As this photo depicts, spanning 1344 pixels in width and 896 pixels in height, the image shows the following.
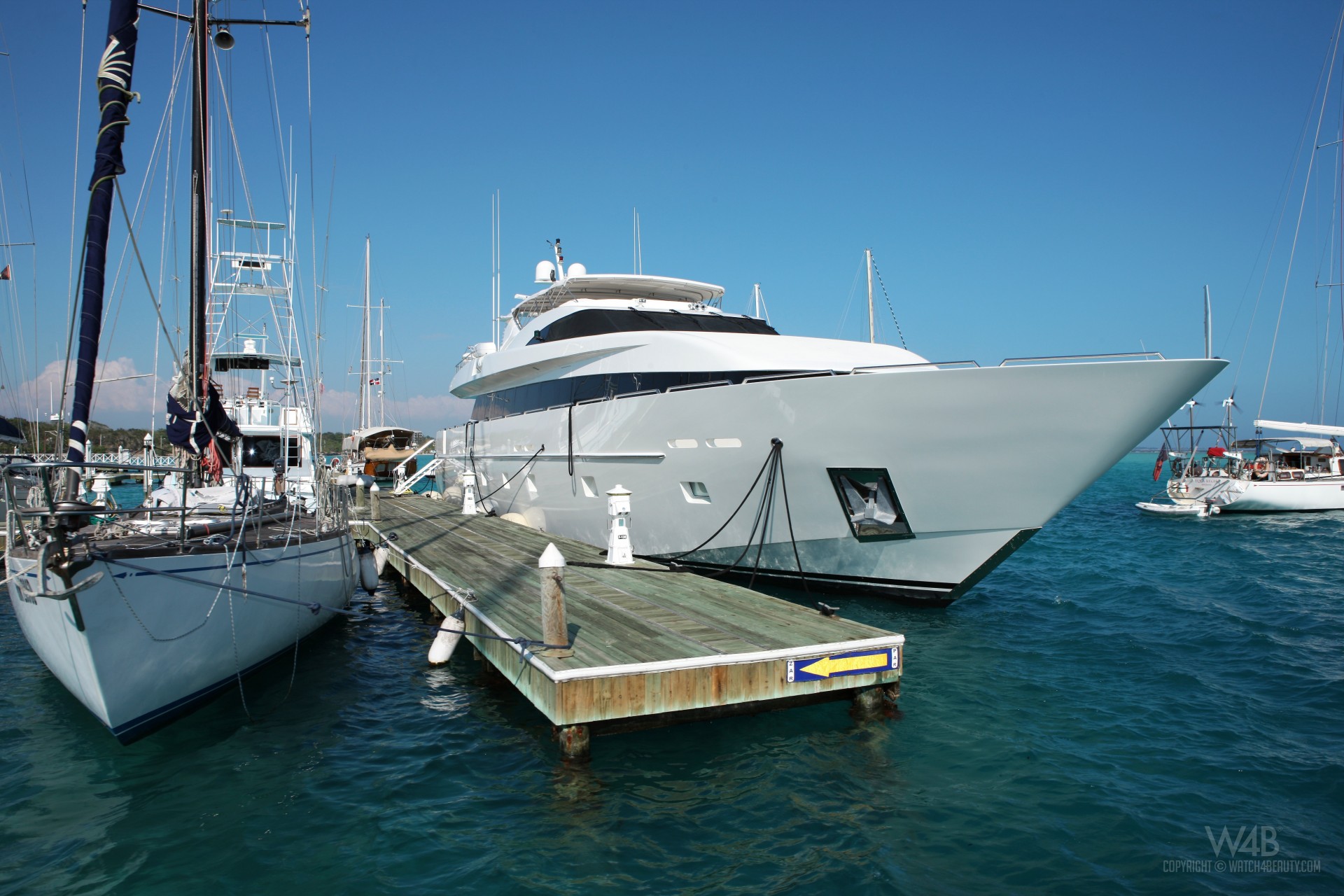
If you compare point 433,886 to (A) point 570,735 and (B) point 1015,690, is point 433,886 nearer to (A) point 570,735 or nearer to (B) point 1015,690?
(A) point 570,735

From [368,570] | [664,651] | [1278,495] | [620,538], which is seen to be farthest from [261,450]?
[1278,495]

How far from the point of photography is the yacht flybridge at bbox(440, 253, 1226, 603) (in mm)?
8219

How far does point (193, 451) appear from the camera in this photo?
7.61 metres

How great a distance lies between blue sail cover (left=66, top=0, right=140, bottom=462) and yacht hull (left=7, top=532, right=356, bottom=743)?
112 centimetres

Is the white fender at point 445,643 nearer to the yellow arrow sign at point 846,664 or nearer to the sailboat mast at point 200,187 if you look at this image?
the sailboat mast at point 200,187

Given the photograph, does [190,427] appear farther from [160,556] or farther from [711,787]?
[711,787]

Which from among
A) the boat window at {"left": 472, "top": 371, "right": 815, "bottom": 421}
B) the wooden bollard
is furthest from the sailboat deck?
the boat window at {"left": 472, "top": 371, "right": 815, "bottom": 421}

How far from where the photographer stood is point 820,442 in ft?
29.8

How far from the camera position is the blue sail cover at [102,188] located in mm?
6020

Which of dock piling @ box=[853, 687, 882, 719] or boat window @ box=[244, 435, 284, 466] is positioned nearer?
dock piling @ box=[853, 687, 882, 719]

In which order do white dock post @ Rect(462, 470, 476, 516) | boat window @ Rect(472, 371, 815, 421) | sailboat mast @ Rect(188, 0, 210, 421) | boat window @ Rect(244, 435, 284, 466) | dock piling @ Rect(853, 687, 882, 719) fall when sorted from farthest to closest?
1. boat window @ Rect(244, 435, 284, 466)
2. white dock post @ Rect(462, 470, 476, 516)
3. boat window @ Rect(472, 371, 815, 421)
4. sailboat mast @ Rect(188, 0, 210, 421)
5. dock piling @ Rect(853, 687, 882, 719)

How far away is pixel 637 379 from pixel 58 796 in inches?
309

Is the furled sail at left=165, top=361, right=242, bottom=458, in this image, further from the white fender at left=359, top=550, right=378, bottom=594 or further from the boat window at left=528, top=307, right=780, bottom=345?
the boat window at left=528, top=307, right=780, bottom=345

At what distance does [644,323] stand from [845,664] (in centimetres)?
801
